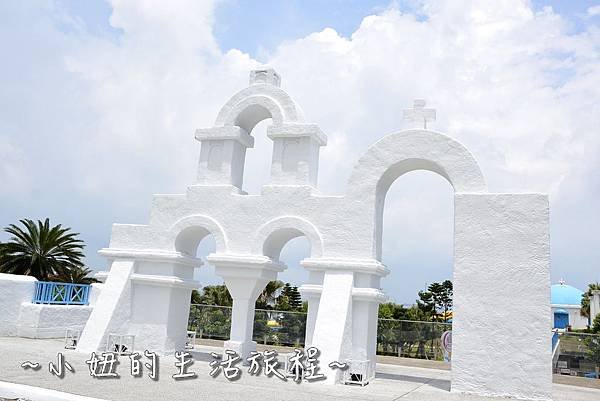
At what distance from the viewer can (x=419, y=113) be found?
12750 mm

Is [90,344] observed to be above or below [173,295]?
below

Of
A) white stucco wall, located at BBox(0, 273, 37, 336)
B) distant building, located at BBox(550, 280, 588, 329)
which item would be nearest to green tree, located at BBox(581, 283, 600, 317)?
distant building, located at BBox(550, 280, 588, 329)

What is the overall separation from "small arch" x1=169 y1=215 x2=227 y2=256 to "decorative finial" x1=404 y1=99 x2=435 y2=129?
548 cm

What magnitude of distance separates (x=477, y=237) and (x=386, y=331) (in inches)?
370

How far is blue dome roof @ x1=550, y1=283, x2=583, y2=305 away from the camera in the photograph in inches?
1768

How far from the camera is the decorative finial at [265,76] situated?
48.0 feet

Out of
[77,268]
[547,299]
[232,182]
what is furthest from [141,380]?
[77,268]

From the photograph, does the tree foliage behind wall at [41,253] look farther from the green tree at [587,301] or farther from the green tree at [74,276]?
the green tree at [587,301]

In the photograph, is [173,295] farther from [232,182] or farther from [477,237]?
[477,237]

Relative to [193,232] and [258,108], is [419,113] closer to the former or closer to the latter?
[258,108]

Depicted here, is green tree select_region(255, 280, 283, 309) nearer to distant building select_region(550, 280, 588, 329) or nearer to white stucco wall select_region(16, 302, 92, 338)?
white stucco wall select_region(16, 302, 92, 338)

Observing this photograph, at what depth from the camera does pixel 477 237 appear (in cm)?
1147

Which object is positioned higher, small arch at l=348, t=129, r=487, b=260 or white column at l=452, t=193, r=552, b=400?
small arch at l=348, t=129, r=487, b=260

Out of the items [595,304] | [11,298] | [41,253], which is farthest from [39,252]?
[595,304]
